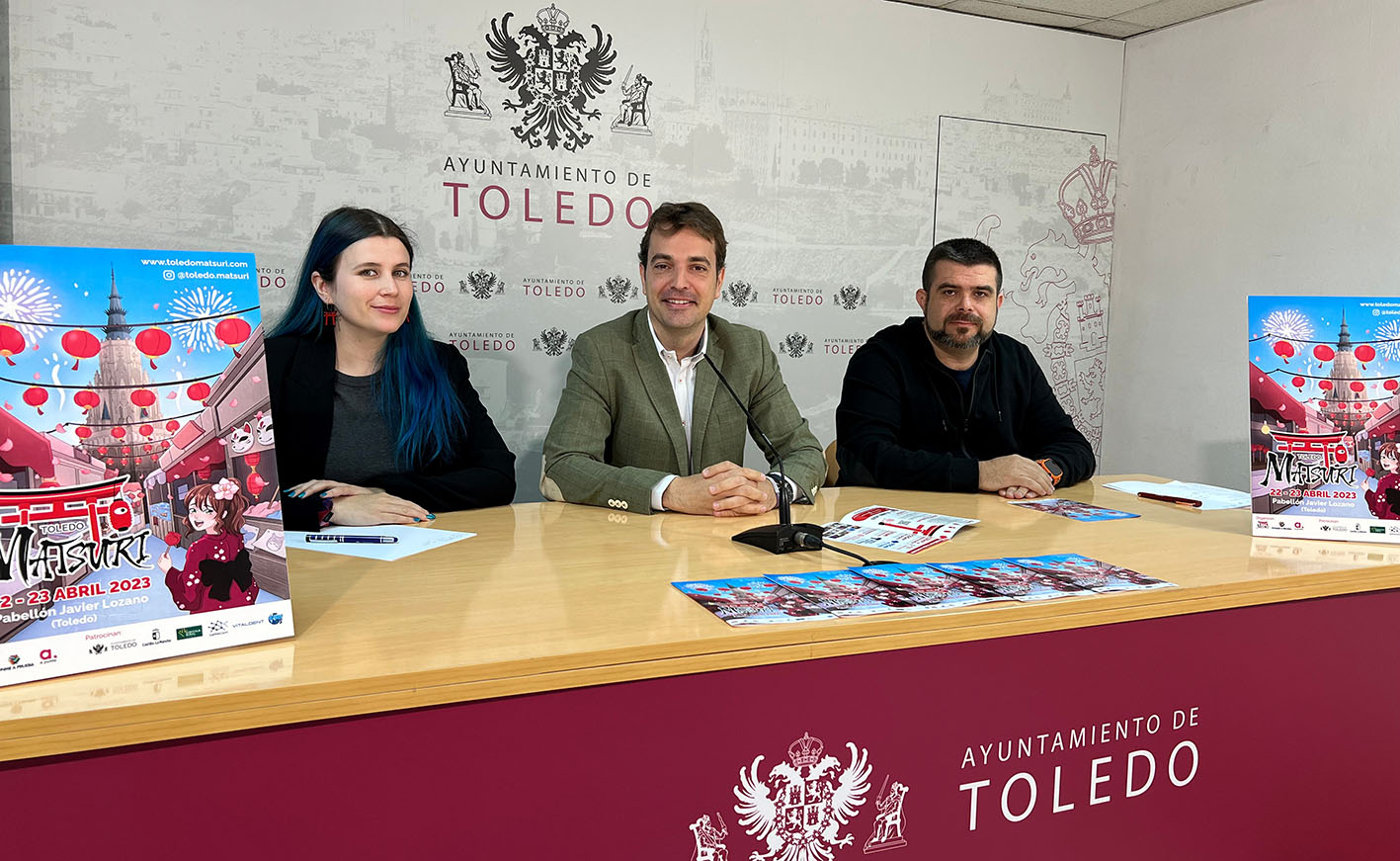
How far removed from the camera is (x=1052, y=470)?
7.57ft

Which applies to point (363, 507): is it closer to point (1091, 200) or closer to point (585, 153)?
point (585, 153)

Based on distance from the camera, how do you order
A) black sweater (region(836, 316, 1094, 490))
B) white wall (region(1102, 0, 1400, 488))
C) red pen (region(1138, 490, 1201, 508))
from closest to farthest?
1. red pen (region(1138, 490, 1201, 508))
2. black sweater (region(836, 316, 1094, 490))
3. white wall (region(1102, 0, 1400, 488))

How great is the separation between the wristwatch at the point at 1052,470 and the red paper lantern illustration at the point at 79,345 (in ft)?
6.28

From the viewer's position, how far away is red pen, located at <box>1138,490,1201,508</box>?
6.88 feet

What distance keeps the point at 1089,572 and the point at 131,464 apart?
1263 millimetres

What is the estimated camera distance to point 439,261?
133 inches

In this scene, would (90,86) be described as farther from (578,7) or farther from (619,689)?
(619,689)

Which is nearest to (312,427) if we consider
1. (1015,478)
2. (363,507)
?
(363,507)

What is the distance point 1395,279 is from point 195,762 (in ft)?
12.3

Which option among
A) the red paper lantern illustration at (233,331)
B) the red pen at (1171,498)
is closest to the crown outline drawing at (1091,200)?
Result: the red pen at (1171,498)

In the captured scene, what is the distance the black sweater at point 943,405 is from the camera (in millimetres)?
2619

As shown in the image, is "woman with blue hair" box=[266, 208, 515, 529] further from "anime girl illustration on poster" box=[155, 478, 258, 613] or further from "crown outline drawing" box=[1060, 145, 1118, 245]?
"crown outline drawing" box=[1060, 145, 1118, 245]

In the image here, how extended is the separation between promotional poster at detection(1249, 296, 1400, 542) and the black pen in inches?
58.6

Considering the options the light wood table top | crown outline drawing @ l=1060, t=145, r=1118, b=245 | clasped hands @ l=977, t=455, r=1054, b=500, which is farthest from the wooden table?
crown outline drawing @ l=1060, t=145, r=1118, b=245
